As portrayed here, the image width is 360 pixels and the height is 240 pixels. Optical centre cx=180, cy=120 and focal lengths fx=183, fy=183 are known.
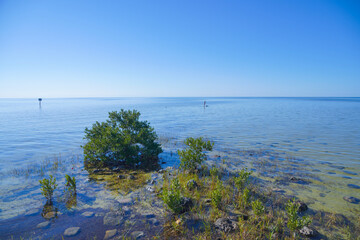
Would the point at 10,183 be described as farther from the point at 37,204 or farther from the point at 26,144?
the point at 26,144

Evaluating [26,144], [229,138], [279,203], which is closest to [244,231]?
[279,203]

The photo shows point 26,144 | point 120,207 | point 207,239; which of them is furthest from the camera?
point 26,144

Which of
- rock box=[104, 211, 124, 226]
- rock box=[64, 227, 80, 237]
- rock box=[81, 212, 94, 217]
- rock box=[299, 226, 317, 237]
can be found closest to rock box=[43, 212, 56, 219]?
rock box=[81, 212, 94, 217]

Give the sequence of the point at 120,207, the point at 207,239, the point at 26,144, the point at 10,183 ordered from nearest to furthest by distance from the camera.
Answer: the point at 207,239, the point at 120,207, the point at 10,183, the point at 26,144

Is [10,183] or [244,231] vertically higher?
[244,231]

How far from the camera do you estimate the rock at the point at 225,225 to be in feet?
20.5

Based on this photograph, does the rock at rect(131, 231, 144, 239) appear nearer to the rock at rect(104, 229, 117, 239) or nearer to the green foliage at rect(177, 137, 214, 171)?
the rock at rect(104, 229, 117, 239)

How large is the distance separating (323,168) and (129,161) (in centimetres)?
1371

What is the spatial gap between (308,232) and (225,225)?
2.67 metres

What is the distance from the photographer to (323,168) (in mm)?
12695

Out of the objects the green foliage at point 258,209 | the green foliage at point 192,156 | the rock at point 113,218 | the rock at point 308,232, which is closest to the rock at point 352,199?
the rock at point 308,232

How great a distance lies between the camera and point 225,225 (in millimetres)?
6379

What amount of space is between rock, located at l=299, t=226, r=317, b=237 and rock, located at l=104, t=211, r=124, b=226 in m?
6.43

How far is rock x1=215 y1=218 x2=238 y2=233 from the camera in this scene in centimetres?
626
